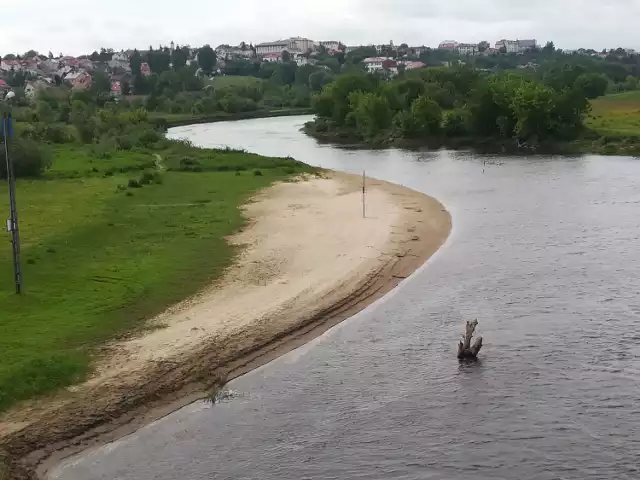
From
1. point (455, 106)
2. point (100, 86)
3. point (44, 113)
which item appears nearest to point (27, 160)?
point (44, 113)

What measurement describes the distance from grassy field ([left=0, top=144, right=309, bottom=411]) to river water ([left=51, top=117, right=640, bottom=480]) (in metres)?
4.08

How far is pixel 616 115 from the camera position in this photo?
94.2 metres

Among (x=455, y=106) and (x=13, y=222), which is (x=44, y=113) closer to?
(x=455, y=106)

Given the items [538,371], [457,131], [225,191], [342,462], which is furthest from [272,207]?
[457,131]

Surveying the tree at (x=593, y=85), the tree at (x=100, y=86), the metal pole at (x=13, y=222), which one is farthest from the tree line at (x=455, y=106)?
the metal pole at (x=13, y=222)

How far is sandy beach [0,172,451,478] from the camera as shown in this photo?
16.7 metres

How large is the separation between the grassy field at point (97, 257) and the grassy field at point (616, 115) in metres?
43.4

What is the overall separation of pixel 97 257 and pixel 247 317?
28.3 feet

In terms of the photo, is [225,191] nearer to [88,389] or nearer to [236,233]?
[236,233]

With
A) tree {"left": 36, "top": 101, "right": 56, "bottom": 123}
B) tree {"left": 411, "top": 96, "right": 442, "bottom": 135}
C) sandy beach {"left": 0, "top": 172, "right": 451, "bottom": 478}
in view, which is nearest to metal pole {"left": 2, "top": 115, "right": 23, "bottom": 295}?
sandy beach {"left": 0, "top": 172, "right": 451, "bottom": 478}

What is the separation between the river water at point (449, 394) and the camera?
15602mm

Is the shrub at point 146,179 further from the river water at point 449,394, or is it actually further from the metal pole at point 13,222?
the metal pole at point 13,222

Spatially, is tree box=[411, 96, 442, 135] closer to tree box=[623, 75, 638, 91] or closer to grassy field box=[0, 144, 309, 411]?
grassy field box=[0, 144, 309, 411]

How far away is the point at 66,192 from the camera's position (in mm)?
47031
